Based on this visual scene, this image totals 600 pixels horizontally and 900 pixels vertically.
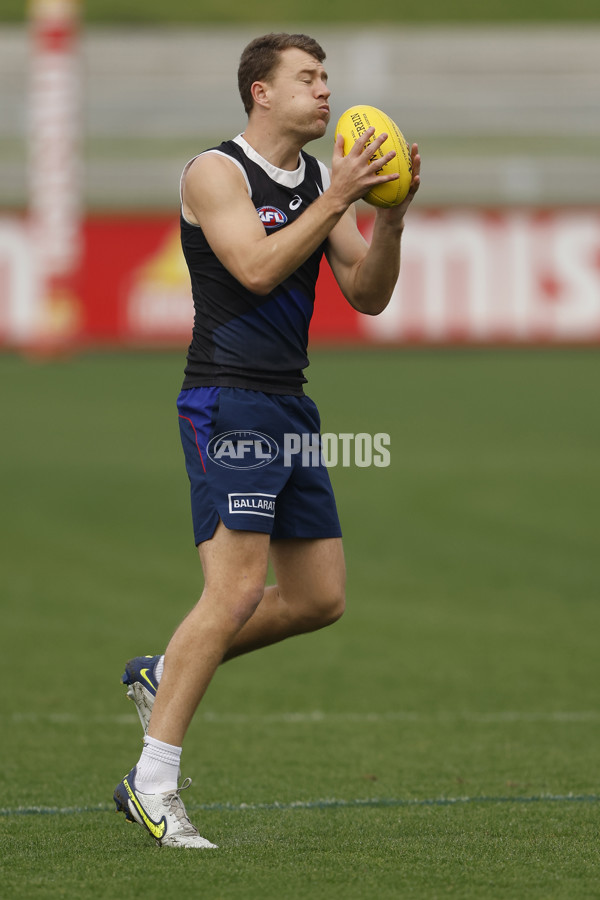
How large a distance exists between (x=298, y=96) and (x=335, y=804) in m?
2.37

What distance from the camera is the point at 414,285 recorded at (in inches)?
902

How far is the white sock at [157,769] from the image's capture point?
4.30 meters

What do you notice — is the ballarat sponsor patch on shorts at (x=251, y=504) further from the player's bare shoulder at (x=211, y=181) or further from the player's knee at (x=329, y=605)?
the player's bare shoulder at (x=211, y=181)

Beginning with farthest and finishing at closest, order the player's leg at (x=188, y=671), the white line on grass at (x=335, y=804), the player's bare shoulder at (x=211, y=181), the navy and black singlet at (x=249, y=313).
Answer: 1. the white line on grass at (x=335, y=804)
2. the navy and black singlet at (x=249, y=313)
3. the player's bare shoulder at (x=211, y=181)
4. the player's leg at (x=188, y=671)

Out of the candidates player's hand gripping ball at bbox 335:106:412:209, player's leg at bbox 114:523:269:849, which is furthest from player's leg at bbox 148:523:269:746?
player's hand gripping ball at bbox 335:106:412:209

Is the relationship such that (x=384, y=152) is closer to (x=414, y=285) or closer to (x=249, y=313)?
(x=249, y=313)

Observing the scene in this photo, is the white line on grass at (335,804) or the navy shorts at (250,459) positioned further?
the white line on grass at (335,804)

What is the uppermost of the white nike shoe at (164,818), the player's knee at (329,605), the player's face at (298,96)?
the player's face at (298,96)

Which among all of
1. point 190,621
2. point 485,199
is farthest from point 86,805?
point 485,199

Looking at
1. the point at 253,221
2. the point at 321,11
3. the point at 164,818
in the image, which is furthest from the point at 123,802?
the point at 321,11

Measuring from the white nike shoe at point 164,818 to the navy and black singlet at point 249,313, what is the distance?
126cm

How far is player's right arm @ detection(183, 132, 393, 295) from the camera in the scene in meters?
4.28

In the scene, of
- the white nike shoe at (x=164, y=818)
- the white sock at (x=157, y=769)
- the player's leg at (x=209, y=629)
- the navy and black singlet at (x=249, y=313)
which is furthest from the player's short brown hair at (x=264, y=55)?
the white nike shoe at (x=164, y=818)

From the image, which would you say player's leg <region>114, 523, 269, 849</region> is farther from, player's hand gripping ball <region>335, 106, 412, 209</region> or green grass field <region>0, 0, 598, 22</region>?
green grass field <region>0, 0, 598, 22</region>
